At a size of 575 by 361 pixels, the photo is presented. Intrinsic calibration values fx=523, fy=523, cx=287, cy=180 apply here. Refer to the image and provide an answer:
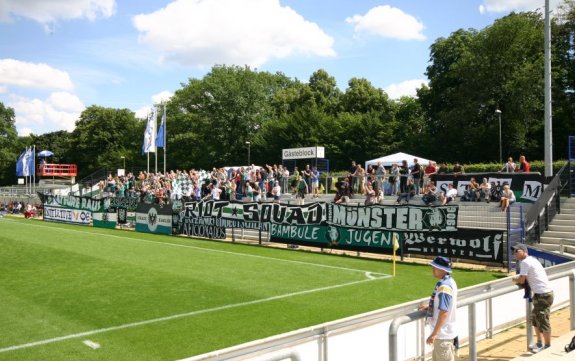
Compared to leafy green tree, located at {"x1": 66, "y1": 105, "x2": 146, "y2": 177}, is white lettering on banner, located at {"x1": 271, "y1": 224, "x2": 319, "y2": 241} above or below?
below

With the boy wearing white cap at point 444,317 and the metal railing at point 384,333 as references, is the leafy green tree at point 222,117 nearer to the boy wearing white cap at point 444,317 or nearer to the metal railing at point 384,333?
the metal railing at point 384,333

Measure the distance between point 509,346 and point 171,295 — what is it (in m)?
8.43

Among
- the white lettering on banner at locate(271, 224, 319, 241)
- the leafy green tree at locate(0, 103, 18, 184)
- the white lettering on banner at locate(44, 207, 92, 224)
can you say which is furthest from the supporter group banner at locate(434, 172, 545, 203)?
the leafy green tree at locate(0, 103, 18, 184)

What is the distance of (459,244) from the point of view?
62.0 ft

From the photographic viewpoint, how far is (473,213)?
72.8 ft

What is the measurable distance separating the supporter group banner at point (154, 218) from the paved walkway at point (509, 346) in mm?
24326

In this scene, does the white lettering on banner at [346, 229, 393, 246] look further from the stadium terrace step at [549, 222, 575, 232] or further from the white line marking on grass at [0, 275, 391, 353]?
the stadium terrace step at [549, 222, 575, 232]

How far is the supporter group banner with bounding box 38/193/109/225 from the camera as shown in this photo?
38.2 metres

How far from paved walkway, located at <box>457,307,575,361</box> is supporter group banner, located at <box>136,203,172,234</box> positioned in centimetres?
2433

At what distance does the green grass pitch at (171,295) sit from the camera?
32.7 ft

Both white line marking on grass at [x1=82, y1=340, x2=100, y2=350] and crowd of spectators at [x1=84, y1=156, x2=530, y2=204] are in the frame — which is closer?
white line marking on grass at [x1=82, y1=340, x2=100, y2=350]

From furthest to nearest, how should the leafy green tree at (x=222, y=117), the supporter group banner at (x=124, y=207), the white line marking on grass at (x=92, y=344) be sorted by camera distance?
the leafy green tree at (x=222, y=117), the supporter group banner at (x=124, y=207), the white line marking on grass at (x=92, y=344)

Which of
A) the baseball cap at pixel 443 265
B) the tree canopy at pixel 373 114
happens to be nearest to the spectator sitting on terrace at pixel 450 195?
the baseball cap at pixel 443 265

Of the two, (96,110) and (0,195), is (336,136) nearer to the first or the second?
(0,195)
